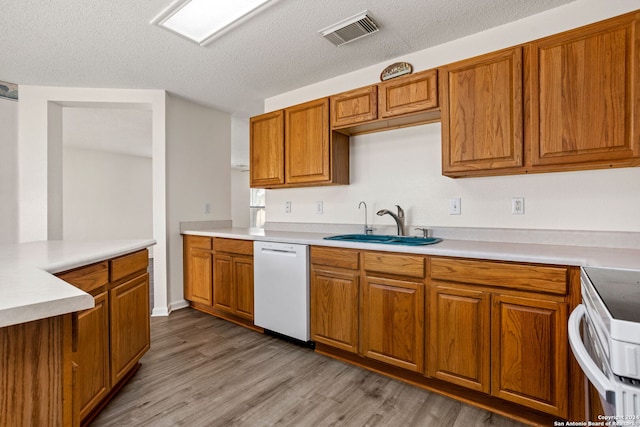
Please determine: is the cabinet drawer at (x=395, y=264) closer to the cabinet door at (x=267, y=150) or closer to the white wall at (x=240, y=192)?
the cabinet door at (x=267, y=150)

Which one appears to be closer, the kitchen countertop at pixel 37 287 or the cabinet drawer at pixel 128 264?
the kitchen countertop at pixel 37 287

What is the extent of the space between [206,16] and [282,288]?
2045mm

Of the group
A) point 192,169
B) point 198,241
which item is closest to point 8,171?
point 192,169

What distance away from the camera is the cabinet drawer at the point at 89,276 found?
4.58 ft

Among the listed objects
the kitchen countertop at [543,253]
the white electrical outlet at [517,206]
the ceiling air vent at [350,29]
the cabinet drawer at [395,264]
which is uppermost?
the ceiling air vent at [350,29]

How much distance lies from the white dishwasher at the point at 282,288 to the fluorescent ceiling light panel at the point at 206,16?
1643 mm

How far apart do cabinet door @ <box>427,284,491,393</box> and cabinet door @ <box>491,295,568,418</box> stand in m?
0.05

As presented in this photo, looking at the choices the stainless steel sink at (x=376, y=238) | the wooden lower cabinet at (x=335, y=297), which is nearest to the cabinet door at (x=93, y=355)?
the wooden lower cabinet at (x=335, y=297)

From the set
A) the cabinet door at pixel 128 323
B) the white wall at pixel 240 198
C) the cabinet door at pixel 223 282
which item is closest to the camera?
the cabinet door at pixel 128 323

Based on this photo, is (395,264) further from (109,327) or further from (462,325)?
(109,327)

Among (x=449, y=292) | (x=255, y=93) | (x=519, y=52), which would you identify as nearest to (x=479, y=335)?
(x=449, y=292)

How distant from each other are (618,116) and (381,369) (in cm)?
200

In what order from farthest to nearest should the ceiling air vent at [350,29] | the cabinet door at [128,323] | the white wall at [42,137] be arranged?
the white wall at [42,137] < the ceiling air vent at [350,29] < the cabinet door at [128,323]

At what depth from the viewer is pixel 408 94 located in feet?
7.48
